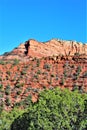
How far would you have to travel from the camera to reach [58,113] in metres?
49.9

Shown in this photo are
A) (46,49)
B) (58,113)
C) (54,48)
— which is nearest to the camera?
(58,113)

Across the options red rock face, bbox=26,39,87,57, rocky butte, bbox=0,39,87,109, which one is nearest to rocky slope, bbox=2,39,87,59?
red rock face, bbox=26,39,87,57

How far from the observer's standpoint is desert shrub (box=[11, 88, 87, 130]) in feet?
163

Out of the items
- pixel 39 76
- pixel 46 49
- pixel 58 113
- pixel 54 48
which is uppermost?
pixel 54 48

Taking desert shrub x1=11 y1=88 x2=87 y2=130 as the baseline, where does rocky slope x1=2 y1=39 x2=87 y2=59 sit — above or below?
above

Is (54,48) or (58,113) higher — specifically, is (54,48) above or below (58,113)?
above

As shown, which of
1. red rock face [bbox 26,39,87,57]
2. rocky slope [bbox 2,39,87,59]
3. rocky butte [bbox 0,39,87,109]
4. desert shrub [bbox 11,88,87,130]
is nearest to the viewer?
desert shrub [bbox 11,88,87,130]

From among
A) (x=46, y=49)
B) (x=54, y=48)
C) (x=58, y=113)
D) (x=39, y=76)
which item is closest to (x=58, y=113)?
(x=58, y=113)

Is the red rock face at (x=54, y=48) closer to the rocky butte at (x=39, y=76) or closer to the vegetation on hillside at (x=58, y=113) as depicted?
the rocky butte at (x=39, y=76)

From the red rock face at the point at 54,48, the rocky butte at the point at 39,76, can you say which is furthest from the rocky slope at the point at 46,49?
the rocky butte at the point at 39,76

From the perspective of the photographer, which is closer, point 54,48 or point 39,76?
point 39,76

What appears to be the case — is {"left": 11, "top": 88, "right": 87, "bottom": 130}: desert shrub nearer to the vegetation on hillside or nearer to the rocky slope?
the vegetation on hillside

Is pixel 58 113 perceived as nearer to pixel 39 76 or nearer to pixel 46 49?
pixel 39 76

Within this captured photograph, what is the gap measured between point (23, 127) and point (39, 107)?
4202 millimetres
